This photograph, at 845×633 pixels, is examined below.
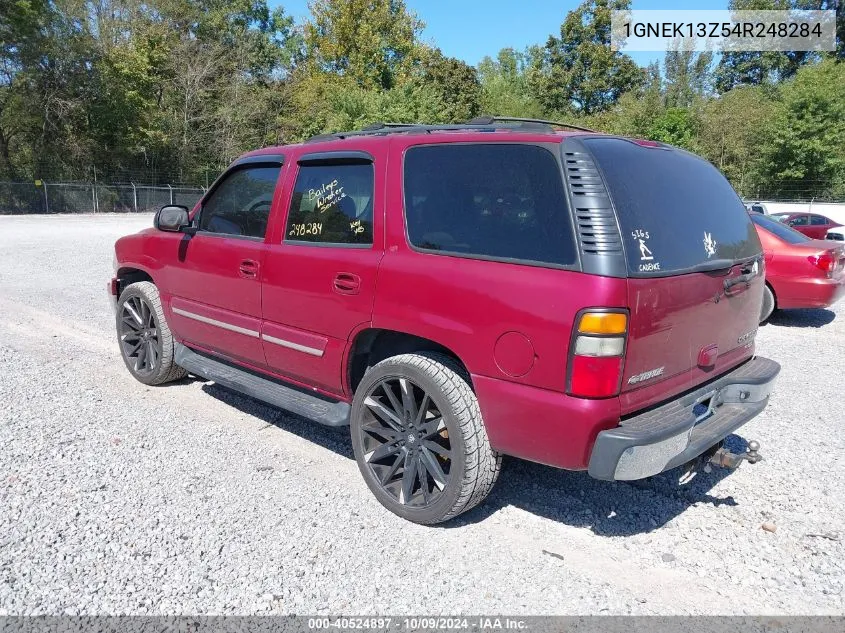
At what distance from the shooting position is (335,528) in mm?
3248

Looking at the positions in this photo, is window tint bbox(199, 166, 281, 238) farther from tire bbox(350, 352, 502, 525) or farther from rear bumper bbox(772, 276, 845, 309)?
rear bumper bbox(772, 276, 845, 309)

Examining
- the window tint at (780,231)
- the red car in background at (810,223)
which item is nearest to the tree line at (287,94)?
the red car in background at (810,223)

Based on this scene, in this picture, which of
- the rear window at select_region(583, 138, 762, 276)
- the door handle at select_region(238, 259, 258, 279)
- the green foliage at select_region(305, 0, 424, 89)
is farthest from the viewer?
the green foliage at select_region(305, 0, 424, 89)

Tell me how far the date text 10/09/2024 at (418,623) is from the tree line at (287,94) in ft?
103

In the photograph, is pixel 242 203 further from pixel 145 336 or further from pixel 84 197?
pixel 84 197

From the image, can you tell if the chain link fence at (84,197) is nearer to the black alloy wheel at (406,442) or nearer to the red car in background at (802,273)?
the red car in background at (802,273)

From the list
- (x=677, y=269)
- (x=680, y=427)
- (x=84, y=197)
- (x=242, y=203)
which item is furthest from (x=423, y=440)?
(x=84, y=197)

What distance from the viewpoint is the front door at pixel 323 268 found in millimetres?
3527

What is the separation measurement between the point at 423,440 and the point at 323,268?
1129 mm

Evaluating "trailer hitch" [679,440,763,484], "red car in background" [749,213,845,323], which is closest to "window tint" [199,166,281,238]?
"trailer hitch" [679,440,763,484]

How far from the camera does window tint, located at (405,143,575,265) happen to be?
2.86 meters

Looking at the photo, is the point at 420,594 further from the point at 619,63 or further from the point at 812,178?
the point at 619,63

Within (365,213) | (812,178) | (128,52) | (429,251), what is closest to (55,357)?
(365,213)

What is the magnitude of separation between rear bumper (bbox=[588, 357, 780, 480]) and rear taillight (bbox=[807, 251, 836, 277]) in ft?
17.1
